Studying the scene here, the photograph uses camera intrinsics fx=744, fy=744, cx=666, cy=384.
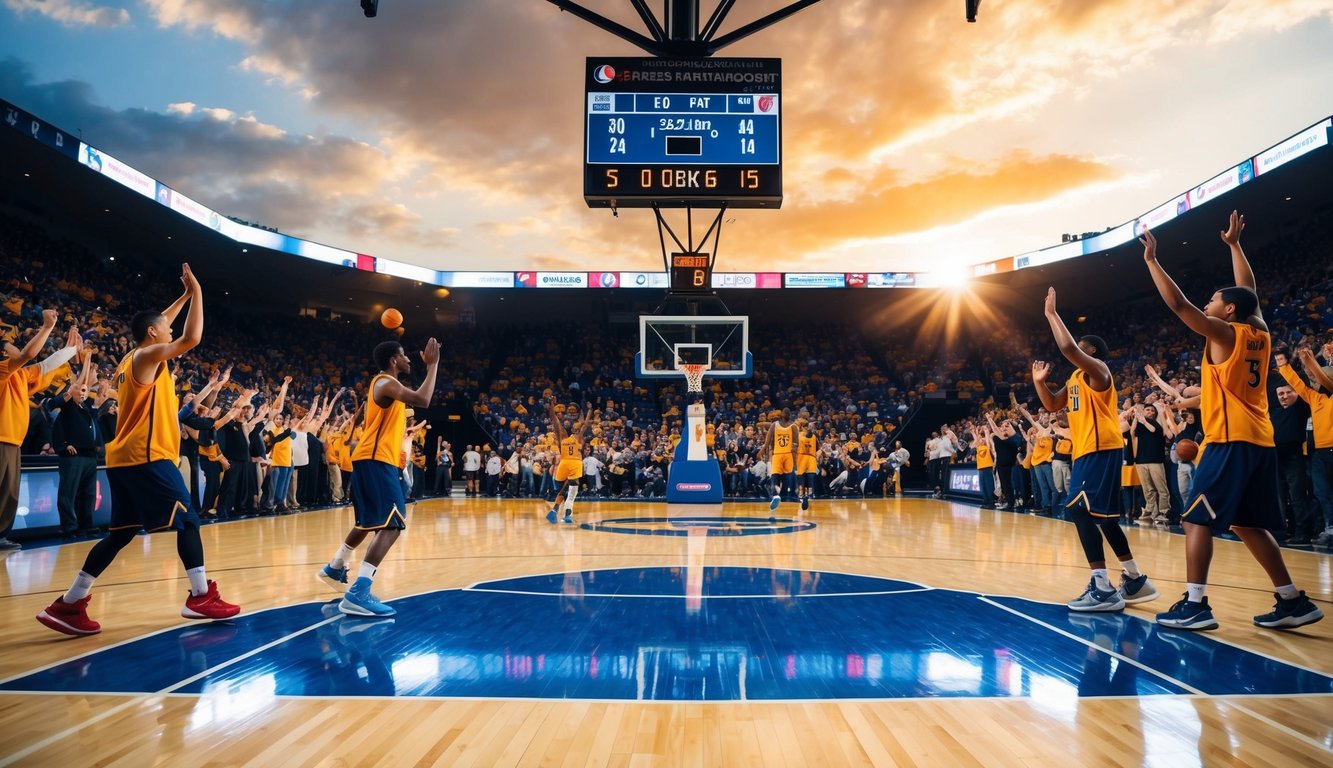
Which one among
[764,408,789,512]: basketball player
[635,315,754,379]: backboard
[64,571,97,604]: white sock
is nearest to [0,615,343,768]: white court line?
[64,571,97,604]: white sock

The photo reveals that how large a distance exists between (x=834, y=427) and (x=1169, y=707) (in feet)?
A: 73.8

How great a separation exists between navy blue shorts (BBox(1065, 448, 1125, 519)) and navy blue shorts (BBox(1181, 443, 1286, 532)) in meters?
0.64

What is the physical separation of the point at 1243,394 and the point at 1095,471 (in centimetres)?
109

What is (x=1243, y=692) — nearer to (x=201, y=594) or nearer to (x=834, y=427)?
(x=201, y=594)

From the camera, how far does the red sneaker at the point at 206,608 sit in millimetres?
5008

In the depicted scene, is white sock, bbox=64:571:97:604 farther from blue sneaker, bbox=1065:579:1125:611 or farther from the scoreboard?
the scoreboard

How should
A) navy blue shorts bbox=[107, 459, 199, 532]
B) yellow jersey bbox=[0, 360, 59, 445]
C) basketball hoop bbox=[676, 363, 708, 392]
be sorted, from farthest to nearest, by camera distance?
basketball hoop bbox=[676, 363, 708, 392] < yellow jersey bbox=[0, 360, 59, 445] < navy blue shorts bbox=[107, 459, 199, 532]

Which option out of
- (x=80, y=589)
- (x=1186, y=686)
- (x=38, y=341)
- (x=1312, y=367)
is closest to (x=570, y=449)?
(x=38, y=341)

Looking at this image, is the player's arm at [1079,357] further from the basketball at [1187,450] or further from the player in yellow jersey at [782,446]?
the player in yellow jersey at [782,446]

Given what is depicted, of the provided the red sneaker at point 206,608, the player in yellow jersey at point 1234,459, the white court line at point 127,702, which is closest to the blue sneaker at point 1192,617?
the player in yellow jersey at point 1234,459

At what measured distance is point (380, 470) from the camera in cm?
550

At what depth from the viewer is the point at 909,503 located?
1955cm

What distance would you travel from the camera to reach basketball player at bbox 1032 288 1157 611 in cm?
545

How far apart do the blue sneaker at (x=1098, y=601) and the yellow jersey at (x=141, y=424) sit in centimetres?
640
